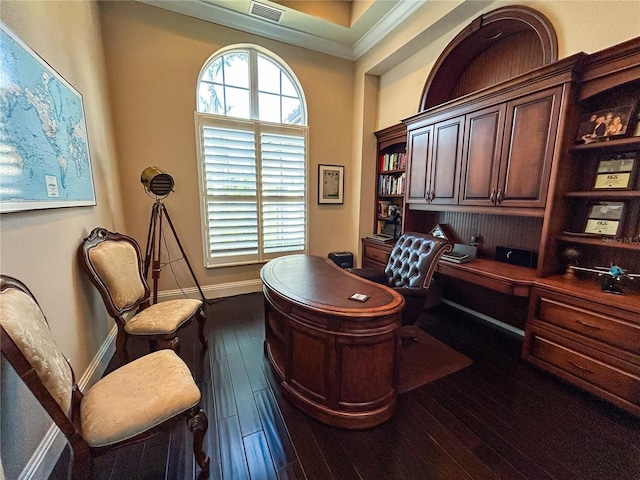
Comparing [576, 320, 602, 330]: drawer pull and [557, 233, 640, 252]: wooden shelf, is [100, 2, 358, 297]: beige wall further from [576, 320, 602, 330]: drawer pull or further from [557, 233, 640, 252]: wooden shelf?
[576, 320, 602, 330]: drawer pull

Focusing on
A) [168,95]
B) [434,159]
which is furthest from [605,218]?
[168,95]

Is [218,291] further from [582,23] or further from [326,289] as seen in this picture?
[582,23]

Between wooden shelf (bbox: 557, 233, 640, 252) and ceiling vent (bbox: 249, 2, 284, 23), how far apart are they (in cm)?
364

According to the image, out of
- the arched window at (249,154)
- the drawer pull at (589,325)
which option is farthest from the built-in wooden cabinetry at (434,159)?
the arched window at (249,154)

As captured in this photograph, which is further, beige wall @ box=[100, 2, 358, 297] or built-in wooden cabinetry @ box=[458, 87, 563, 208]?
beige wall @ box=[100, 2, 358, 297]

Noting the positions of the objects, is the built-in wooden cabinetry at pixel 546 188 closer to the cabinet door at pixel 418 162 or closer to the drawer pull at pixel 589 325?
the drawer pull at pixel 589 325

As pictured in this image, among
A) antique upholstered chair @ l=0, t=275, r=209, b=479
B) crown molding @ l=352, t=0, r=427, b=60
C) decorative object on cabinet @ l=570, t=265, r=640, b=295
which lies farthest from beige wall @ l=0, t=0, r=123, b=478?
decorative object on cabinet @ l=570, t=265, r=640, b=295

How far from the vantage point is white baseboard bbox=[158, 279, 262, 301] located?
330 centimetres

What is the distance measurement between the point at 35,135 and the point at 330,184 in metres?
3.13

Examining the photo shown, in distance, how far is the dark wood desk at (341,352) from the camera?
146cm

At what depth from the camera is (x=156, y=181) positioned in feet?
8.87

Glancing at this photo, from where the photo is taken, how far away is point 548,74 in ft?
6.30

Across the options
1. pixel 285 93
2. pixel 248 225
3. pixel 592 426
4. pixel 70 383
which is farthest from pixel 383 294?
pixel 285 93

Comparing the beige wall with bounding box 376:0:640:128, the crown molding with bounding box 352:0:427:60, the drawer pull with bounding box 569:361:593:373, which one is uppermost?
the crown molding with bounding box 352:0:427:60
